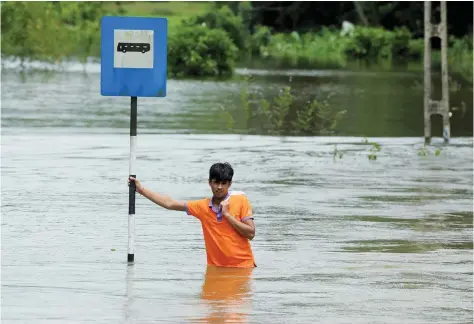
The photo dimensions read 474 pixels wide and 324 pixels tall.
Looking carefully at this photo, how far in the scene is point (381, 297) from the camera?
36.3ft

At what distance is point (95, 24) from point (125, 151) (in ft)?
149

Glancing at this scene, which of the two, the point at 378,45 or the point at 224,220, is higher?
the point at 378,45

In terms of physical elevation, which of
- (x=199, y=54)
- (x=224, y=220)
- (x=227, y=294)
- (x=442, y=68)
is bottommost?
(x=227, y=294)

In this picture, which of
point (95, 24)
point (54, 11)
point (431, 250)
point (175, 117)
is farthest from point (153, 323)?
point (95, 24)

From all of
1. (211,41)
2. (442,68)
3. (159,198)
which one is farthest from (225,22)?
(159,198)

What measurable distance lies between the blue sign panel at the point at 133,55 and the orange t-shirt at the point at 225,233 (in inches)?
42.9

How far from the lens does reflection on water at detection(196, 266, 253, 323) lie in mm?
9977

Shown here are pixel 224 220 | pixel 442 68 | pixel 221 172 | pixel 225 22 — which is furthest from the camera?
pixel 225 22

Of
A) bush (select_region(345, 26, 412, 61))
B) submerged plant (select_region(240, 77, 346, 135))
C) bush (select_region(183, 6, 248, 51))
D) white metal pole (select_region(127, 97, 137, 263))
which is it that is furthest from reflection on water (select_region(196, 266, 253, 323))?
bush (select_region(345, 26, 412, 61))

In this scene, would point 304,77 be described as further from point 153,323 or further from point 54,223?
point 153,323

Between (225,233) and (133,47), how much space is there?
1.74 metres

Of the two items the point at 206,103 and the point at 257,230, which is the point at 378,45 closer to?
the point at 206,103

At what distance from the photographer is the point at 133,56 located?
12.5 meters

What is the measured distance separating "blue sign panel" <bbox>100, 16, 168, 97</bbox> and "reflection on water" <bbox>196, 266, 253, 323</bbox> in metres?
1.65
